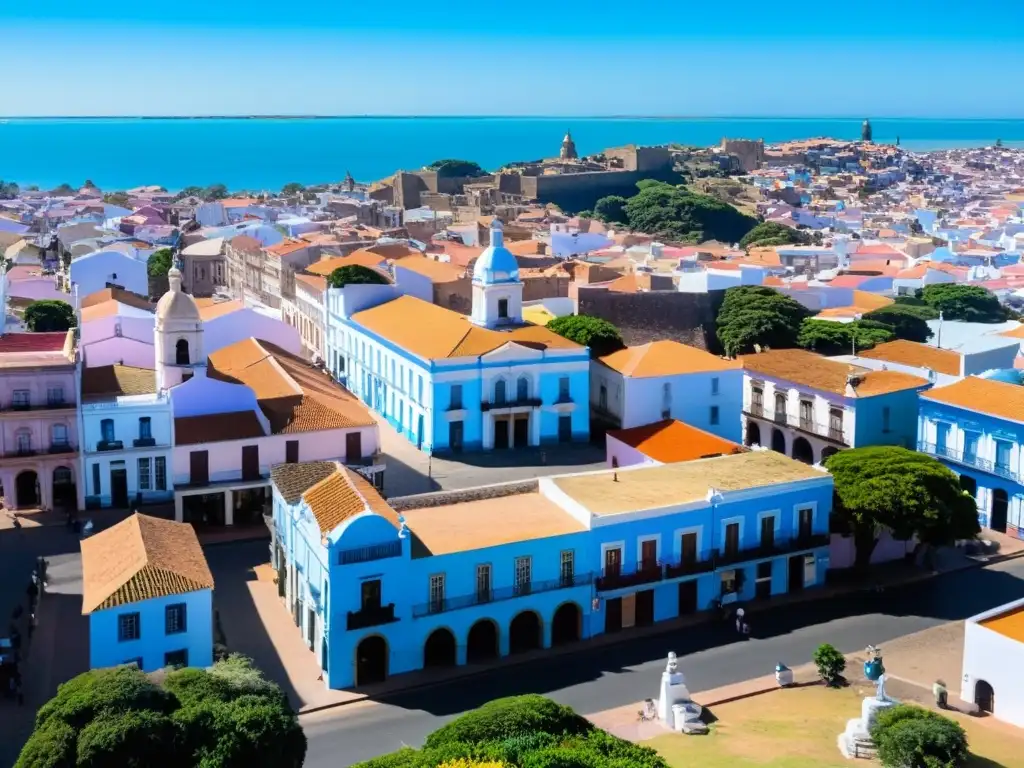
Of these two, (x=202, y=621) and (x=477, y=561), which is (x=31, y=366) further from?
(x=477, y=561)

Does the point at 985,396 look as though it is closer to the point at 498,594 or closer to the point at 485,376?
the point at 485,376

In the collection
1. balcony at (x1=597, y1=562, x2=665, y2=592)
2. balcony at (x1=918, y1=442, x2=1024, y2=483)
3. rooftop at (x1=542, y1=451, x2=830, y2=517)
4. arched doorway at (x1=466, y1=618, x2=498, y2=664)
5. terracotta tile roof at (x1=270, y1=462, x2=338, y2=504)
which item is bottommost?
arched doorway at (x1=466, y1=618, x2=498, y2=664)

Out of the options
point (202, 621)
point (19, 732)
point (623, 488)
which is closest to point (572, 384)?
point (623, 488)

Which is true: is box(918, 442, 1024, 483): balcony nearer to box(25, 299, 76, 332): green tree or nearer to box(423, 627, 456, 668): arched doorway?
box(423, 627, 456, 668): arched doorway

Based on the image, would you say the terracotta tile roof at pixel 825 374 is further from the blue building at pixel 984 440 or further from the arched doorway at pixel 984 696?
the arched doorway at pixel 984 696

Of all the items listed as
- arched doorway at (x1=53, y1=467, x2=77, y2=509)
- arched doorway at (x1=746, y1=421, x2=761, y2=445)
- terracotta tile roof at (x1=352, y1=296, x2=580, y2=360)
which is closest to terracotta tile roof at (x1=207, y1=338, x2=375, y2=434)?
terracotta tile roof at (x1=352, y1=296, x2=580, y2=360)

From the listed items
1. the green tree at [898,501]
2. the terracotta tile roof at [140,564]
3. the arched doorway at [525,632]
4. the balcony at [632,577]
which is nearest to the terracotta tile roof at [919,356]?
the green tree at [898,501]


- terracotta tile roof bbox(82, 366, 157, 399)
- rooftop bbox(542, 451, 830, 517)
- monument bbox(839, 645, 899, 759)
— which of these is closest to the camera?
monument bbox(839, 645, 899, 759)
